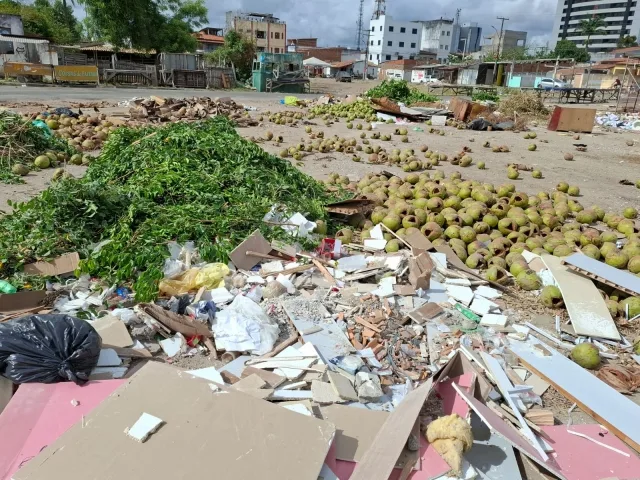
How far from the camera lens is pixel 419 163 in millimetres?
10570

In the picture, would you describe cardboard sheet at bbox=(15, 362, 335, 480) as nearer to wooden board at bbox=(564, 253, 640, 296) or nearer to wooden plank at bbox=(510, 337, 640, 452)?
wooden plank at bbox=(510, 337, 640, 452)

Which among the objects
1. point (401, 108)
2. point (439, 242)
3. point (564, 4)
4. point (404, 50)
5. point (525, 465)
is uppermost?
point (564, 4)

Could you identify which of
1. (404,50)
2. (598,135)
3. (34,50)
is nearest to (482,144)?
(598,135)

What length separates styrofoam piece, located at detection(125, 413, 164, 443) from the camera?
2.48m

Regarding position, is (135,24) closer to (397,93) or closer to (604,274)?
(397,93)

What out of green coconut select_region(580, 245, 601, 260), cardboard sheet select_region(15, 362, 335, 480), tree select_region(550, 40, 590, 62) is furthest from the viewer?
tree select_region(550, 40, 590, 62)

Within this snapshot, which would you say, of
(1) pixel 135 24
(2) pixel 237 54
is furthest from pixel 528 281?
(2) pixel 237 54

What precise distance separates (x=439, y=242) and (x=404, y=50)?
101871 millimetres

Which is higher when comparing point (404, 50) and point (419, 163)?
point (404, 50)

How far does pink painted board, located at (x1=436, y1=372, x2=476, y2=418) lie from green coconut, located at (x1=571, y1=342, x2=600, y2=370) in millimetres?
1484

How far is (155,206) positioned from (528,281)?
4.46 meters

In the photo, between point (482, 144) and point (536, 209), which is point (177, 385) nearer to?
point (536, 209)

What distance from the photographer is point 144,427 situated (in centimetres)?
253

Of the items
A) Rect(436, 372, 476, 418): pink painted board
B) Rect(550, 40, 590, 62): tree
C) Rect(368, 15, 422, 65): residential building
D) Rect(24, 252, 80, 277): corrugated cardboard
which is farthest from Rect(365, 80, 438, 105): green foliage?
Rect(368, 15, 422, 65): residential building
